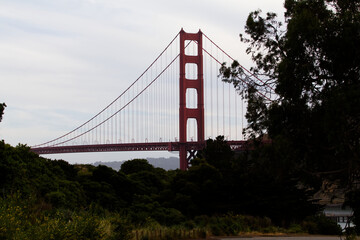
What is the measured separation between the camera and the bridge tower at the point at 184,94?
238ft

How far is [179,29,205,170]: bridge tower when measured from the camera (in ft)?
238

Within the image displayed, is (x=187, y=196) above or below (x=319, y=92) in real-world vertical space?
below

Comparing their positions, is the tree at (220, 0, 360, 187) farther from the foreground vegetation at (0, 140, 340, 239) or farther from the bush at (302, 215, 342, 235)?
the bush at (302, 215, 342, 235)

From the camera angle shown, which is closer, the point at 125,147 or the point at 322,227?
the point at 322,227

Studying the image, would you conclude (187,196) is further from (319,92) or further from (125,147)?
(125,147)

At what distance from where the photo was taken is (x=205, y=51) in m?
82.4

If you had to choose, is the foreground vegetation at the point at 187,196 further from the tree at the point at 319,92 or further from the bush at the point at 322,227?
the tree at the point at 319,92

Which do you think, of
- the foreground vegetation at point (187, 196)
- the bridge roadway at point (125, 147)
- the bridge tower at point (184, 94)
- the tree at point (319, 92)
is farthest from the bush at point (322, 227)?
the bridge tower at point (184, 94)

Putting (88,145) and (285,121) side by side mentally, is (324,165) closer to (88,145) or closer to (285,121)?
(285,121)

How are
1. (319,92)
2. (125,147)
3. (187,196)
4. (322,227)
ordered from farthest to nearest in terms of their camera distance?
(125,147) → (187,196) → (322,227) → (319,92)

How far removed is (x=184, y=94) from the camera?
7769 centimetres

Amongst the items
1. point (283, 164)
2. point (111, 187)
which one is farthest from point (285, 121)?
point (111, 187)

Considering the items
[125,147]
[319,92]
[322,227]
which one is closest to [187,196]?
[322,227]

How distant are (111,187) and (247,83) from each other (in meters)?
14.5
